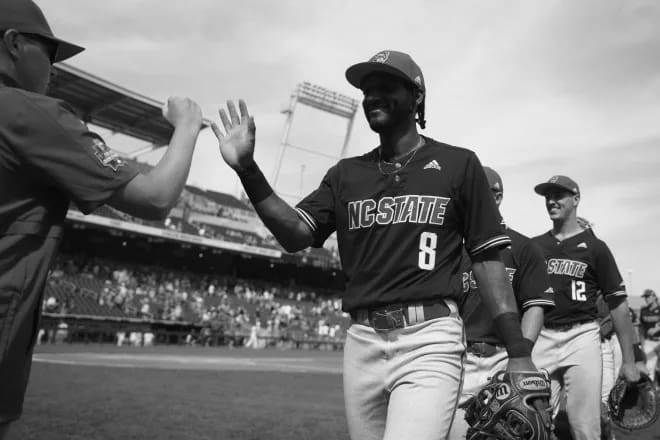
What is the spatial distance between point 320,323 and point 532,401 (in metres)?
35.0

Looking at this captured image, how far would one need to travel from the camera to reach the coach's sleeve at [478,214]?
9.87ft

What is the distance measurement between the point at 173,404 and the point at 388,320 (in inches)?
283

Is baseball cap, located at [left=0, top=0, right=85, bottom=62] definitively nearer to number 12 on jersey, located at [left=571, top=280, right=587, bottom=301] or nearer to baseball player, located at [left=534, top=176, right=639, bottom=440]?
baseball player, located at [left=534, top=176, right=639, bottom=440]

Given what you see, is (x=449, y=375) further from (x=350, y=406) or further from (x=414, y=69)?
(x=414, y=69)

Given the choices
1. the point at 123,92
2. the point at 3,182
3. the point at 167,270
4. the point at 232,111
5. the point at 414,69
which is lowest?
the point at 3,182

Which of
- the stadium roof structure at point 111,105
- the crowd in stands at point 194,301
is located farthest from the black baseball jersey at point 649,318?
the stadium roof structure at point 111,105

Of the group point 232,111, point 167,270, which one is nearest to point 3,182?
point 232,111

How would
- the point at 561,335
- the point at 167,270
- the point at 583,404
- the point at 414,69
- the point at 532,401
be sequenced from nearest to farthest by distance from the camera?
the point at 532,401 → the point at 414,69 → the point at 583,404 → the point at 561,335 → the point at 167,270

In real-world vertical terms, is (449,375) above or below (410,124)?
below

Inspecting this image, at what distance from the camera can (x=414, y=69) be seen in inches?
130

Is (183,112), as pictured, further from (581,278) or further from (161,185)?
(581,278)

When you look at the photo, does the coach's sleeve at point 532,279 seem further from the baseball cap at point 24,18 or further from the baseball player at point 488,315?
the baseball cap at point 24,18

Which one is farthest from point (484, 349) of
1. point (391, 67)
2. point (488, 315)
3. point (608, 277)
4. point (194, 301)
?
point (194, 301)

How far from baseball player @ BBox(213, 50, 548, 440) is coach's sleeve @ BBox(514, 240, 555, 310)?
169 centimetres
